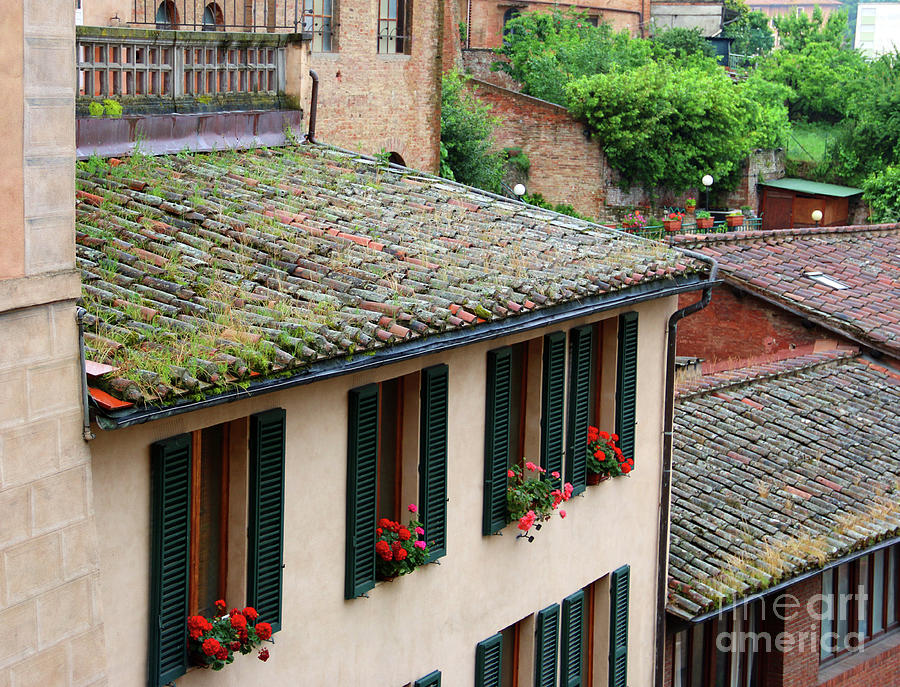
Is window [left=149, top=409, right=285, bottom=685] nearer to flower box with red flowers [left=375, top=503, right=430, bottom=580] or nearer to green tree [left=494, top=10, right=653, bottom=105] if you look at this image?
flower box with red flowers [left=375, top=503, right=430, bottom=580]

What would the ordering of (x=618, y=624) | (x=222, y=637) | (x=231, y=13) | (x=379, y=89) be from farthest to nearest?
(x=379, y=89) < (x=231, y=13) < (x=618, y=624) < (x=222, y=637)

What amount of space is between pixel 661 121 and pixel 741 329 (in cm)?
1912

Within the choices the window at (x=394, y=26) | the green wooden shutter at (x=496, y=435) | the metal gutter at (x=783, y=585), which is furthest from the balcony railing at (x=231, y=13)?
the green wooden shutter at (x=496, y=435)

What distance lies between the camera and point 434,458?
26.0 feet

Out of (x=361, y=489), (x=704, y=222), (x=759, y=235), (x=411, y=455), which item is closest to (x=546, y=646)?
(x=411, y=455)

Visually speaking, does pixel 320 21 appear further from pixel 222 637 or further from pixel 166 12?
pixel 222 637

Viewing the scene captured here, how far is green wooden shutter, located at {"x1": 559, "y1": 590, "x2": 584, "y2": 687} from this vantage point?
9.55m

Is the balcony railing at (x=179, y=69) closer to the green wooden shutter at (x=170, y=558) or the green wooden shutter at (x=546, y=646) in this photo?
the green wooden shutter at (x=170, y=558)

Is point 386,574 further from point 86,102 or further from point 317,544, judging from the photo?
point 86,102

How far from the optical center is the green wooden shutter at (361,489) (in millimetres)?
7246

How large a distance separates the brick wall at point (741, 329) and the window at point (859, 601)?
12.1 ft

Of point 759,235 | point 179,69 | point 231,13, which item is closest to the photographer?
point 179,69

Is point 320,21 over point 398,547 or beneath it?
over

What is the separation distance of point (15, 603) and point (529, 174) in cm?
3148
